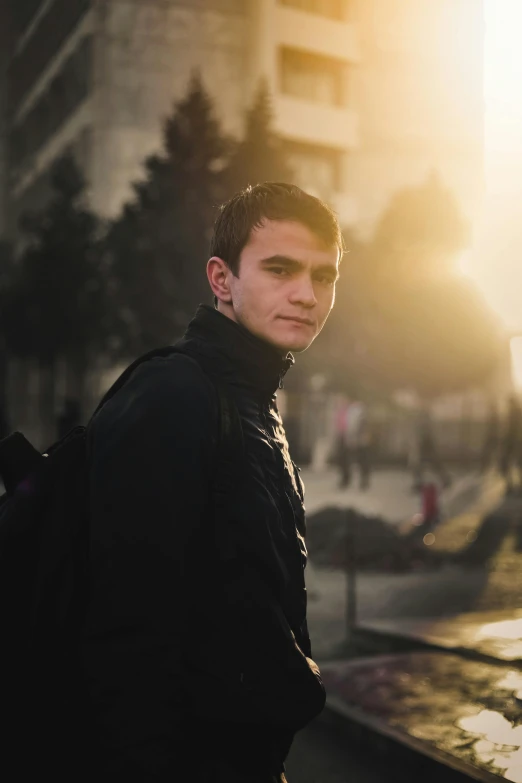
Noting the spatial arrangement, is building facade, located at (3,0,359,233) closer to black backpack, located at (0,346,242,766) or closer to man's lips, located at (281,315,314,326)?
man's lips, located at (281,315,314,326)

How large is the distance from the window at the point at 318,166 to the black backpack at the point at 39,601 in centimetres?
3631

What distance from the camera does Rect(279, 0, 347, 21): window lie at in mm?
37184

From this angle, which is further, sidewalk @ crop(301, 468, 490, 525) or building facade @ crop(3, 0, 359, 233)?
building facade @ crop(3, 0, 359, 233)

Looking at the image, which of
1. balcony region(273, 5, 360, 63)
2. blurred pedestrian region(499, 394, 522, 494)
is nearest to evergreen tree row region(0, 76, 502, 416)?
blurred pedestrian region(499, 394, 522, 494)

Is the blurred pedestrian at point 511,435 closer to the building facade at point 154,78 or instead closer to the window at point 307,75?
the building facade at point 154,78

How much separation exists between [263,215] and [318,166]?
3772 cm

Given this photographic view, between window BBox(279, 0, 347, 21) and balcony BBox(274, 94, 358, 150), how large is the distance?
3.41m

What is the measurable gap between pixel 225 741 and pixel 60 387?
108 ft

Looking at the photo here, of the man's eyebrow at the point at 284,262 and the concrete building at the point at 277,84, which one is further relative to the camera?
the concrete building at the point at 277,84

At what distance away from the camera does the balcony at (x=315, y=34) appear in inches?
1431

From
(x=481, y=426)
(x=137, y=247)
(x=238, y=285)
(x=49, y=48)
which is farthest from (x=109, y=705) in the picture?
(x=49, y=48)

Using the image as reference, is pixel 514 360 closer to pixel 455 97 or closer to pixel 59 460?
pixel 455 97

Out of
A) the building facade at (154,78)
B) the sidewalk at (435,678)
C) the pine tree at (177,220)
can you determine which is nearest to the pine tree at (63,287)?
the pine tree at (177,220)

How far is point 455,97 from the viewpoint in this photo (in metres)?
43.9
